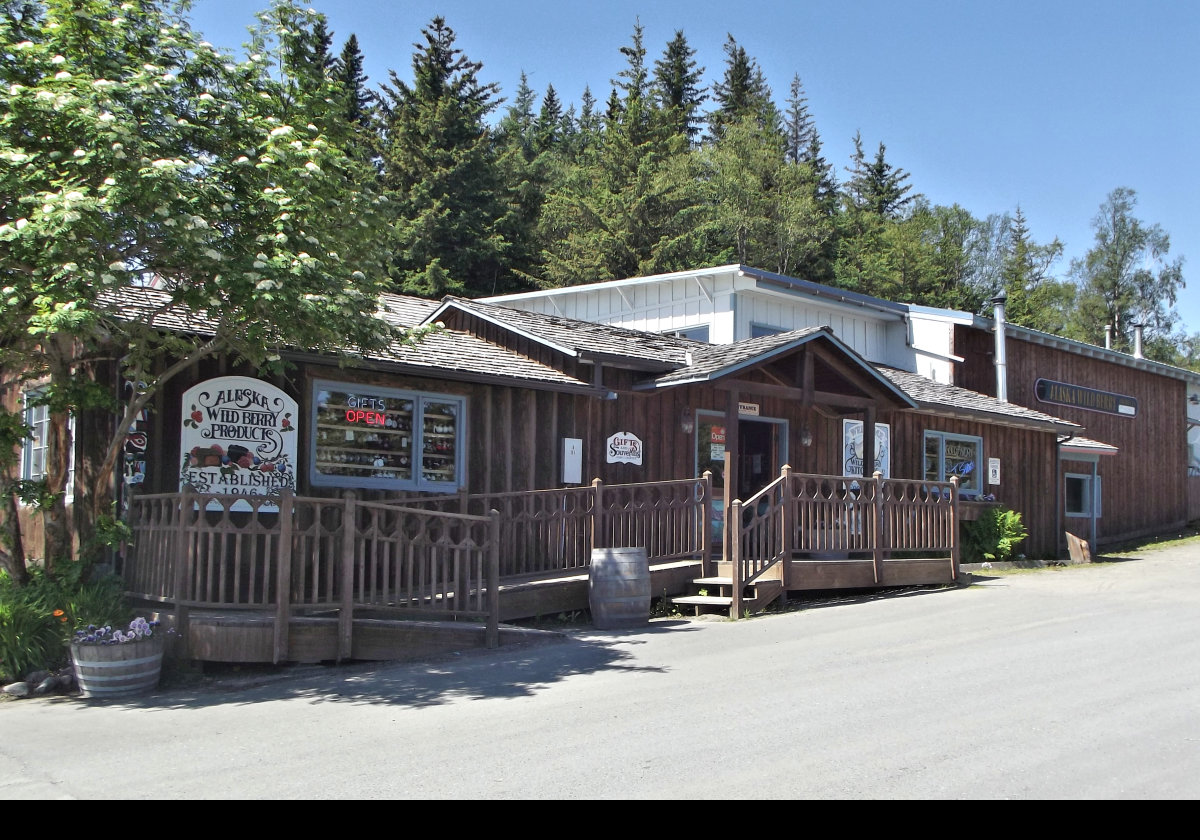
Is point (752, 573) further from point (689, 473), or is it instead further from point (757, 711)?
point (757, 711)

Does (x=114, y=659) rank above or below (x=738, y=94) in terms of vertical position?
below

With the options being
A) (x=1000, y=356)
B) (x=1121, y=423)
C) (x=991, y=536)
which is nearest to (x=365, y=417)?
(x=991, y=536)

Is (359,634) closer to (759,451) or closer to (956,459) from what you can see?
(759,451)

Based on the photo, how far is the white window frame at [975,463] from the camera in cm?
1975

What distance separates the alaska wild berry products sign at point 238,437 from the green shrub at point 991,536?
12592 mm

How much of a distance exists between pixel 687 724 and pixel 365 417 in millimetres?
6439

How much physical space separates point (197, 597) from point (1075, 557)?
17.2 m

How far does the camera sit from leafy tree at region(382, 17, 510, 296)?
120ft

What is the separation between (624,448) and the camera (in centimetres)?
1482

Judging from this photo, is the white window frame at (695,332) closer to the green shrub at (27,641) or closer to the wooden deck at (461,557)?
the wooden deck at (461,557)

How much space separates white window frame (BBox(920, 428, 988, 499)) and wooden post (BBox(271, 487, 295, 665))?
13.1m
